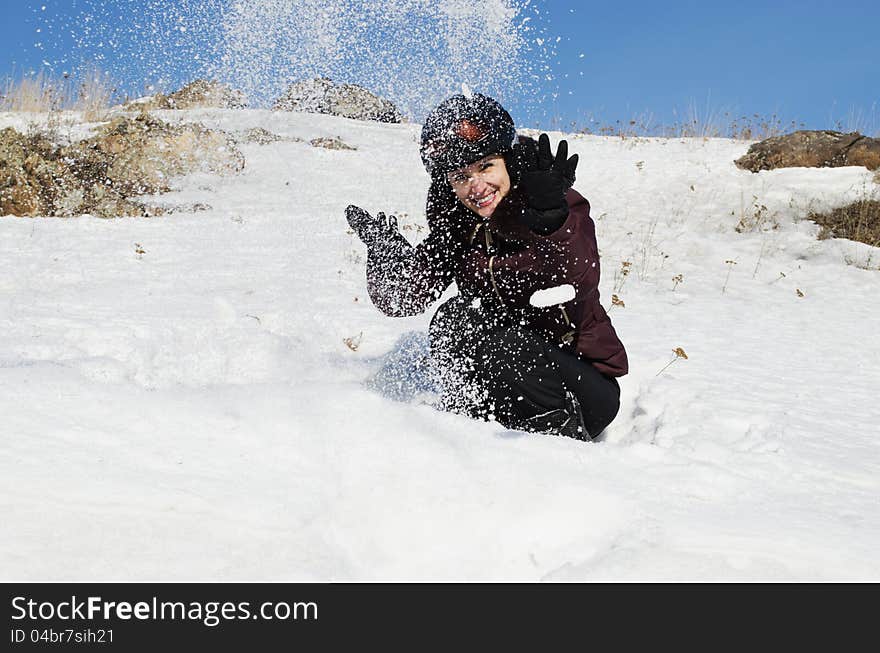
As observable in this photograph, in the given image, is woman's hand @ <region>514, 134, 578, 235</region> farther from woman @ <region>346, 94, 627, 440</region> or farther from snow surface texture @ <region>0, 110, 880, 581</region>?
snow surface texture @ <region>0, 110, 880, 581</region>

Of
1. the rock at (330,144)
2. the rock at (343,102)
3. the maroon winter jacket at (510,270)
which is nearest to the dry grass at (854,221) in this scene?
the maroon winter jacket at (510,270)

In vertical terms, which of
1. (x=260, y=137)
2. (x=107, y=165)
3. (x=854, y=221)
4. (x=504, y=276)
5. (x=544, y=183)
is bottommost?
(x=504, y=276)

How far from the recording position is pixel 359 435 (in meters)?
2.23

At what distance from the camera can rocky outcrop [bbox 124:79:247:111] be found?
15.1m

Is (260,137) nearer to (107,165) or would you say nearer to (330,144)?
(330,144)

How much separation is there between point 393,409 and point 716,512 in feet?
3.50

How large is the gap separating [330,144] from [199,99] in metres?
5.55

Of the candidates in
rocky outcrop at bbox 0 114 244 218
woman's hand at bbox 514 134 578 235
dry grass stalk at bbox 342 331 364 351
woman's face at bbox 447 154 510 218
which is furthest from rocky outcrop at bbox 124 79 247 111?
woman's hand at bbox 514 134 578 235

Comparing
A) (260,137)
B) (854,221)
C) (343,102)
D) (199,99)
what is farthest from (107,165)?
(343,102)
